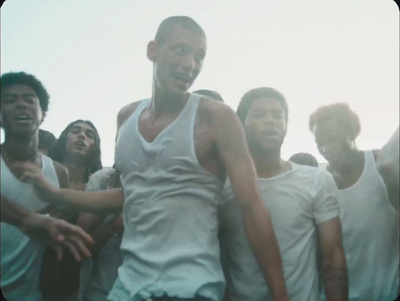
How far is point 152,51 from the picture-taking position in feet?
5.96

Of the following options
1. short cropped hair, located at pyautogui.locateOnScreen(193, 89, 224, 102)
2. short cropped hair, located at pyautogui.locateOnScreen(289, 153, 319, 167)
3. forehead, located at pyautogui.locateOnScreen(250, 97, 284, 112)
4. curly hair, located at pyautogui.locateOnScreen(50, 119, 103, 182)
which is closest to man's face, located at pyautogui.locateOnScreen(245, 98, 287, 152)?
forehead, located at pyautogui.locateOnScreen(250, 97, 284, 112)

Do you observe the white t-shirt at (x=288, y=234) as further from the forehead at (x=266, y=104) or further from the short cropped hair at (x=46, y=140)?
the short cropped hair at (x=46, y=140)

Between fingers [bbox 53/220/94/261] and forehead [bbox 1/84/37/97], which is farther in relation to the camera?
forehead [bbox 1/84/37/97]

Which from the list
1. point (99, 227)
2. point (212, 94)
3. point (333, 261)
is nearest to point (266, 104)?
point (212, 94)

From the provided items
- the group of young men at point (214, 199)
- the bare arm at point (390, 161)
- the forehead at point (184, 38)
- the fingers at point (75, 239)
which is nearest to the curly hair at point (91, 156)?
the group of young men at point (214, 199)

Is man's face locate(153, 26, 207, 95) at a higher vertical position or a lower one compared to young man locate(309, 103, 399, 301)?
higher

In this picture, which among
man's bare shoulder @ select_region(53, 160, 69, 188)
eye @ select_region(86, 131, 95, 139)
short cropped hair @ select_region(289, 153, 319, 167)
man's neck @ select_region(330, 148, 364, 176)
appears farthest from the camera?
short cropped hair @ select_region(289, 153, 319, 167)

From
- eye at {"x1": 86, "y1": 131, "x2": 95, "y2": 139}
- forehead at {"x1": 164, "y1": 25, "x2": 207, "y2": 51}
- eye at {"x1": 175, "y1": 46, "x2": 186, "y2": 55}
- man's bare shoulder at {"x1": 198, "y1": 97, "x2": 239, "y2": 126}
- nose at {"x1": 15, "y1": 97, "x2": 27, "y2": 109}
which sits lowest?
eye at {"x1": 86, "y1": 131, "x2": 95, "y2": 139}

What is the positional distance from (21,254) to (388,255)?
1.45m

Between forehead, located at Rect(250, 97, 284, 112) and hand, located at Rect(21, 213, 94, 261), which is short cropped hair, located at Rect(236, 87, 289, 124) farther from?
hand, located at Rect(21, 213, 94, 261)

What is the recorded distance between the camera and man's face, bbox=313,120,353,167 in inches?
87.0

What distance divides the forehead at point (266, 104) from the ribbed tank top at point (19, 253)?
84 cm

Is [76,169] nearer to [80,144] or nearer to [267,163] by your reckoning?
[80,144]

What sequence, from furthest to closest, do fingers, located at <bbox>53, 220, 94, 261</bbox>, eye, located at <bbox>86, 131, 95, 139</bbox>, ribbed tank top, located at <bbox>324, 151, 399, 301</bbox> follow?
eye, located at <bbox>86, 131, 95, 139</bbox>, ribbed tank top, located at <bbox>324, 151, 399, 301</bbox>, fingers, located at <bbox>53, 220, 94, 261</bbox>
